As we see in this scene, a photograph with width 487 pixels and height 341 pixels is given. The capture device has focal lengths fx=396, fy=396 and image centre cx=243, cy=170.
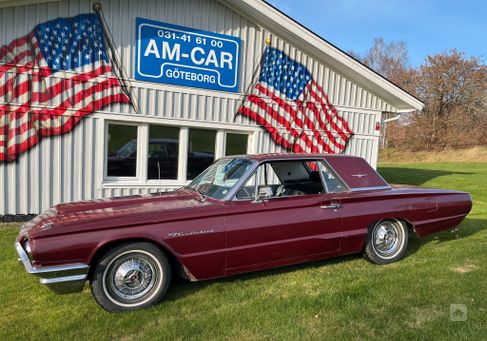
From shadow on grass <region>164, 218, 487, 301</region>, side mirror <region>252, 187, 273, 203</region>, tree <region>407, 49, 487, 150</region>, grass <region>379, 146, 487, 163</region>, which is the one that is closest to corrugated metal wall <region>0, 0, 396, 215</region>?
shadow on grass <region>164, 218, 487, 301</region>

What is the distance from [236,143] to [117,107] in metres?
2.95

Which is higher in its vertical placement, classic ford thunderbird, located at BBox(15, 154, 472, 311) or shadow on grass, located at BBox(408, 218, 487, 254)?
classic ford thunderbird, located at BBox(15, 154, 472, 311)

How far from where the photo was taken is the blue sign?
27.1 ft

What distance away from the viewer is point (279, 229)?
4500 millimetres

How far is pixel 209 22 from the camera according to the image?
891cm

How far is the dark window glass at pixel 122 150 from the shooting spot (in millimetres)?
8320

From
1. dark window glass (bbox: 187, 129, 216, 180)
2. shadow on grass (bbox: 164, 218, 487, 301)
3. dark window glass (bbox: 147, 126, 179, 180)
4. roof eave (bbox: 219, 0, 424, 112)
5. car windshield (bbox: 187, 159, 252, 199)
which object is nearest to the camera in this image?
shadow on grass (bbox: 164, 218, 487, 301)

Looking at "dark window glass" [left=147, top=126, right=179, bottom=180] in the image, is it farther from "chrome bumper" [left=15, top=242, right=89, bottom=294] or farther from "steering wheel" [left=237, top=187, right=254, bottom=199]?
"chrome bumper" [left=15, top=242, right=89, bottom=294]

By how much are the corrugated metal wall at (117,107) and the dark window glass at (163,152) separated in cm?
32

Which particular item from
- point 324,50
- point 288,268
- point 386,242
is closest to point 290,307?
point 288,268

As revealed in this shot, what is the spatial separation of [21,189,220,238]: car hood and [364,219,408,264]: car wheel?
2253mm

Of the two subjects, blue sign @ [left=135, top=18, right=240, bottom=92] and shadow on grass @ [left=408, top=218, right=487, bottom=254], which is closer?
shadow on grass @ [left=408, top=218, right=487, bottom=254]

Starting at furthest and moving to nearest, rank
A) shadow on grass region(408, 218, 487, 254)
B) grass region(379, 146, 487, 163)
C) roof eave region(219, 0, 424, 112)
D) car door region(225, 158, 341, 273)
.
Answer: grass region(379, 146, 487, 163) < roof eave region(219, 0, 424, 112) < shadow on grass region(408, 218, 487, 254) < car door region(225, 158, 341, 273)

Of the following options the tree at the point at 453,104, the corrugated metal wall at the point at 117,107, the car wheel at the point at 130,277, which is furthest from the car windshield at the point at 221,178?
the tree at the point at 453,104
